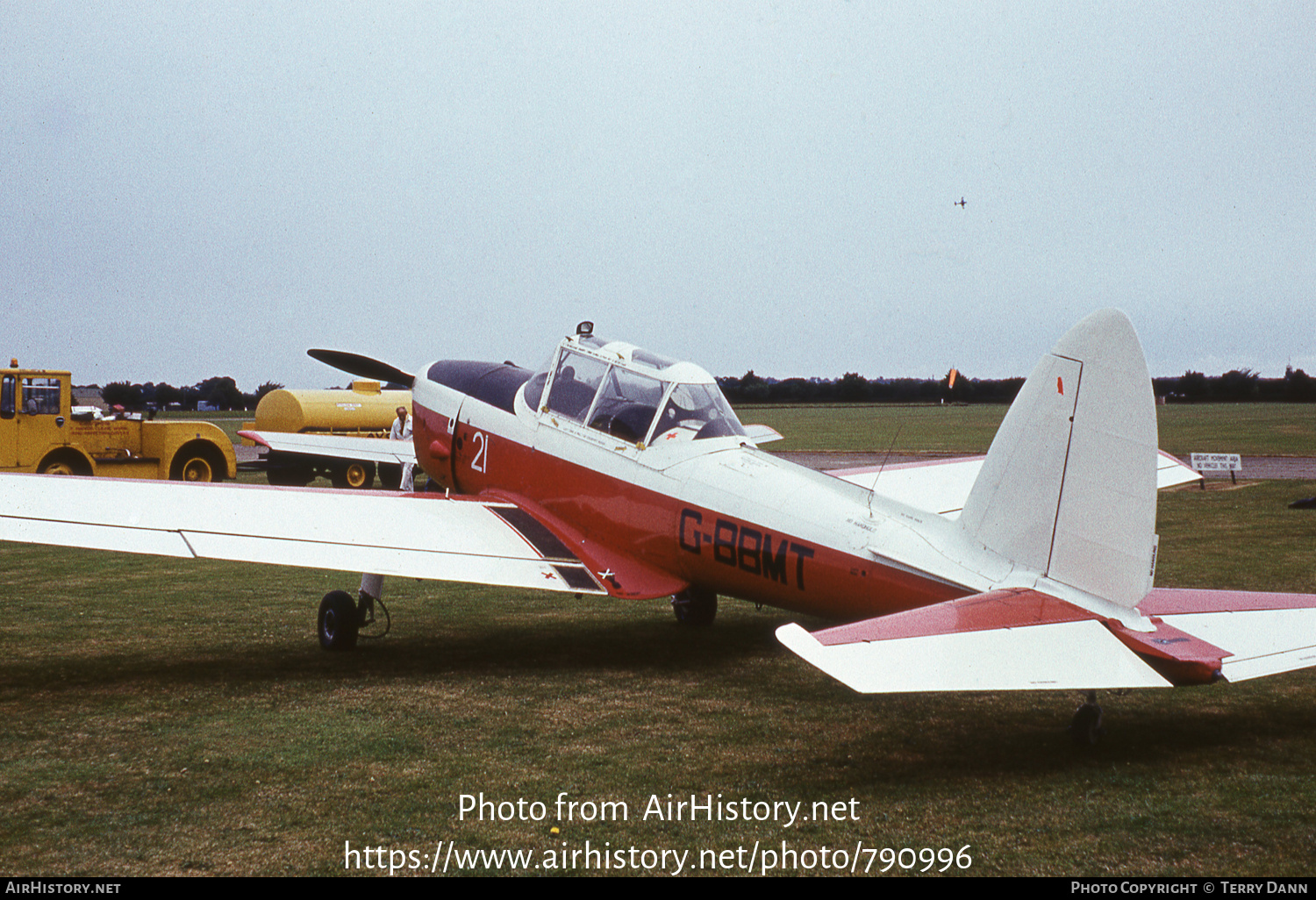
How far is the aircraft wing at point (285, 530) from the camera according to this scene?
6.71 m

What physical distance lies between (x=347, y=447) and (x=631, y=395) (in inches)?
430

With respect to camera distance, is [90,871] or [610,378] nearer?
[90,871]

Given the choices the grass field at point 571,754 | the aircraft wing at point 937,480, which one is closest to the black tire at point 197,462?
the grass field at point 571,754

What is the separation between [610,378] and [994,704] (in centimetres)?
363

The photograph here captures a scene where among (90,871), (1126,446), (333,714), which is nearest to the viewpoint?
(90,871)

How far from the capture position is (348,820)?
436 cm

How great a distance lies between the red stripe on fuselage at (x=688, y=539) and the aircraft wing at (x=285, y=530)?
1.29 ft

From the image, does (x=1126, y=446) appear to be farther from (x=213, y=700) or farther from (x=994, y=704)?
(x=213, y=700)

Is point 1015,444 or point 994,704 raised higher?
point 1015,444

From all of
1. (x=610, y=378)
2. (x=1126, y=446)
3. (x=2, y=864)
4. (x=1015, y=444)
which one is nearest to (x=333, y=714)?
(x=2, y=864)

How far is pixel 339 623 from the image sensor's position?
7.85 m

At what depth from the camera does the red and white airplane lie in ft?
14.7

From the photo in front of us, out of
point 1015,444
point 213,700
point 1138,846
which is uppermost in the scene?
point 1015,444

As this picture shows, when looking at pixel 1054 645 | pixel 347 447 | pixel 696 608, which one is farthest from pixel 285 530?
pixel 347 447
